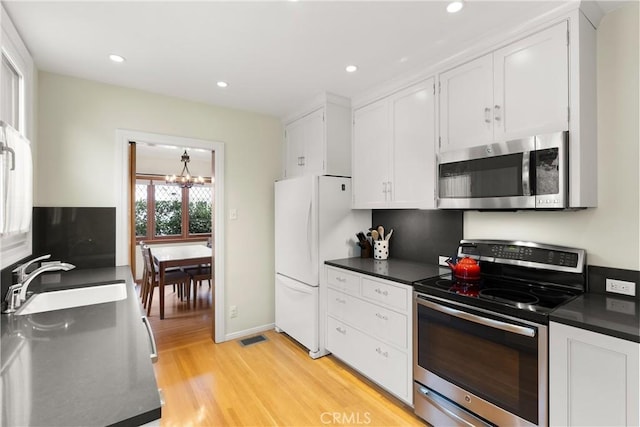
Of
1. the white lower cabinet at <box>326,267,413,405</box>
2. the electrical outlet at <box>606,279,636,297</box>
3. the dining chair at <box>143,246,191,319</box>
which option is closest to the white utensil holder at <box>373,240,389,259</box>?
the white lower cabinet at <box>326,267,413,405</box>

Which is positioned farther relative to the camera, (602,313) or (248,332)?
(248,332)

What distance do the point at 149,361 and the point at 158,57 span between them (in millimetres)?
2135

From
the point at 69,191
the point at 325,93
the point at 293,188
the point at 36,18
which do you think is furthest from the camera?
the point at 293,188

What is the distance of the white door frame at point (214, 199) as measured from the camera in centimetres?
270

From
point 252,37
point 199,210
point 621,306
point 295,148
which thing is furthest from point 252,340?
point 199,210

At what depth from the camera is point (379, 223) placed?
312cm

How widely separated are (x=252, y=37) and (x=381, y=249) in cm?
202

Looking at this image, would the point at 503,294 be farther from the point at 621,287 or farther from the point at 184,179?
the point at 184,179

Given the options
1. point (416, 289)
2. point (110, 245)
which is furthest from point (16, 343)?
point (416, 289)

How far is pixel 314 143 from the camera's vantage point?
3084 mm

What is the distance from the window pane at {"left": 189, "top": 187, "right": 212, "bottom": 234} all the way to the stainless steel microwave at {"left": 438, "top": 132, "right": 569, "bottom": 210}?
5652 mm

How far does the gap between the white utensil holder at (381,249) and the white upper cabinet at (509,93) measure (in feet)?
3.50

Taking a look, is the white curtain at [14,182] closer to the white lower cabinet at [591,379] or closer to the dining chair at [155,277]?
the dining chair at [155,277]

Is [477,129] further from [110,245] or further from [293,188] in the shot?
[110,245]
